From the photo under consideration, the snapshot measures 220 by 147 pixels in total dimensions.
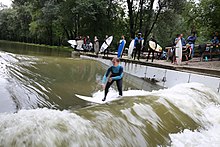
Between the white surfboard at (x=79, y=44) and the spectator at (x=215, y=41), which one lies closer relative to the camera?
the spectator at (x=215, y=41)

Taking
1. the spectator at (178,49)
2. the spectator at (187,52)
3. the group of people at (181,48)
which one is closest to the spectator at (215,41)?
the group of people at (181,48)

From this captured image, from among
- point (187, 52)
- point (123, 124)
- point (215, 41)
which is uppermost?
point (215, 41)

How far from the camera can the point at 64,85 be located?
29.3 ft

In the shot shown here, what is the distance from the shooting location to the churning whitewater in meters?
3.46

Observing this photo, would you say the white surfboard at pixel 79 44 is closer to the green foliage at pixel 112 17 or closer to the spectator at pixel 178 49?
the green foliage at pixel 112 17

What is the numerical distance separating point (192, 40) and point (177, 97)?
8204mm

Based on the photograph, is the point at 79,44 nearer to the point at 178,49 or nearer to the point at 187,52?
the point at 187,52

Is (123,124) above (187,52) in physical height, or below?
below

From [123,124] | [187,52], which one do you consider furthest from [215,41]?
[123,124]

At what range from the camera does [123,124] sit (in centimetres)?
455

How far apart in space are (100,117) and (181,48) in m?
9.40

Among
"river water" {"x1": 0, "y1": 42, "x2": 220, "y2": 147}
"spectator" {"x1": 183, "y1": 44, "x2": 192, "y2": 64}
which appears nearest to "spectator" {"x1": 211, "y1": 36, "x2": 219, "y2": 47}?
"spectator" {"x1": 183, "y1": 44, "x2": 192, "y2": 64}

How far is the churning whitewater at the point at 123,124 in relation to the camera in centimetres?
346

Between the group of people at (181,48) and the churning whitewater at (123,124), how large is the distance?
574 cm
